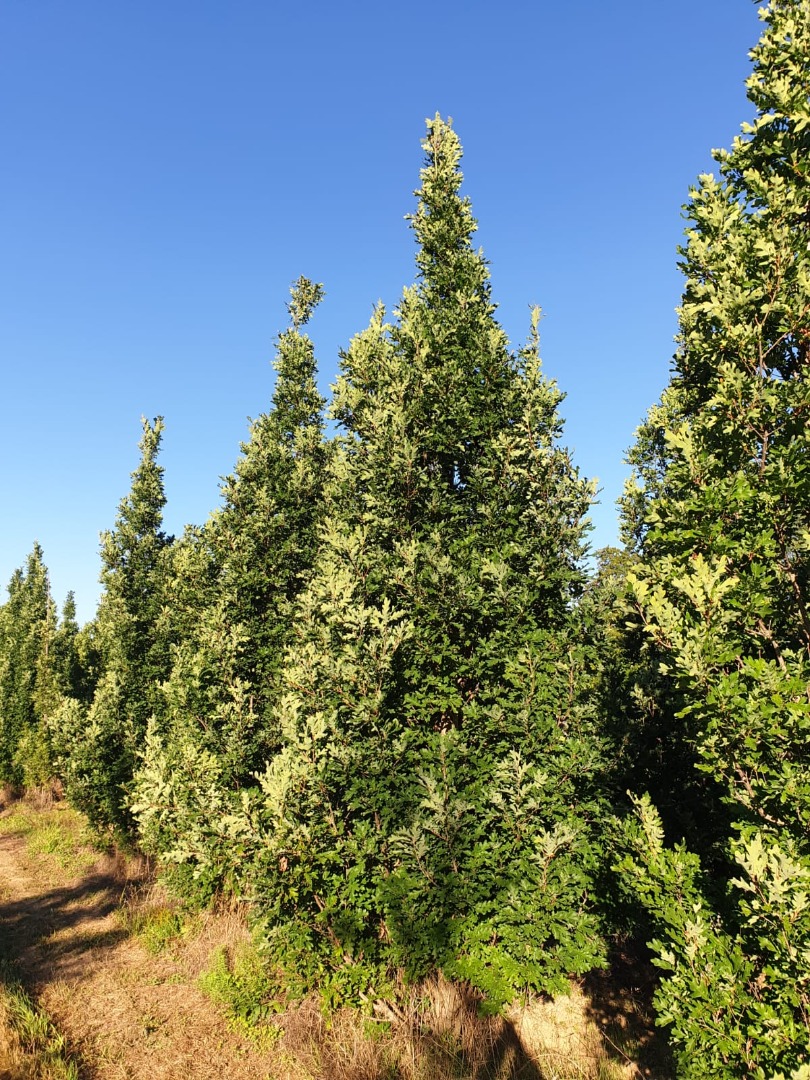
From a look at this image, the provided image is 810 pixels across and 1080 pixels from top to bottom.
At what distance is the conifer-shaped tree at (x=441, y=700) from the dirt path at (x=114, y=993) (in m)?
2.47

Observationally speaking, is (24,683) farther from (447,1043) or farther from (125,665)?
(447,1043)

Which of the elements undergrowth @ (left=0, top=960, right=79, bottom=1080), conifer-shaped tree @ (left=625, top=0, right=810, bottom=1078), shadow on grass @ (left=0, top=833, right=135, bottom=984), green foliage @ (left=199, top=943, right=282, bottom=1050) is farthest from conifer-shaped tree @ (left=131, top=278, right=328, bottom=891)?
conifer-shaped tree @ (left=625, top=0, right=810, bottom=1078)

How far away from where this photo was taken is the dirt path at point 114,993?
8180 mm

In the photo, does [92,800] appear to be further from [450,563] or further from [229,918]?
[450,563]

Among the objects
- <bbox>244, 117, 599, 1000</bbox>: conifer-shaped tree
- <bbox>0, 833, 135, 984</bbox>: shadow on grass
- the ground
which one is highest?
<bbox>244, 117, 599, 1000</bbox>: conifer-shaped tree

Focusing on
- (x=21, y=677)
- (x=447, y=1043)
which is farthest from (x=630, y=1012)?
(x=21, y=677)

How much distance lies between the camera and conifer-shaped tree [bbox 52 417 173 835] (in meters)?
17.2

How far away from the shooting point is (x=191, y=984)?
34.7 ft

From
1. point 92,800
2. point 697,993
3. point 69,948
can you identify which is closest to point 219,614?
point 69,948

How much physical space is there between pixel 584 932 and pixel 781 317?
26.6 feet

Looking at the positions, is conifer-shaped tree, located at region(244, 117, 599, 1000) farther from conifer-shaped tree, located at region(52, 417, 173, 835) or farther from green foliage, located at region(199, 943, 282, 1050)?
conifer-shaped tree, located at region(52, 417, 173, 835)

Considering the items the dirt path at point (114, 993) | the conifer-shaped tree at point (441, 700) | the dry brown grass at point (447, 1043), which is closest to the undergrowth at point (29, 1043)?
the dirt path at point (114, 993)

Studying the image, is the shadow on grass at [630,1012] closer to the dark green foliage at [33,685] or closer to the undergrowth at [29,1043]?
the undergrowth at [29,1043]

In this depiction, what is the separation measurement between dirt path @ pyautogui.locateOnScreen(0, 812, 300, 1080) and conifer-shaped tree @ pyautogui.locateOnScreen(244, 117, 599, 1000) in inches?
97.3
